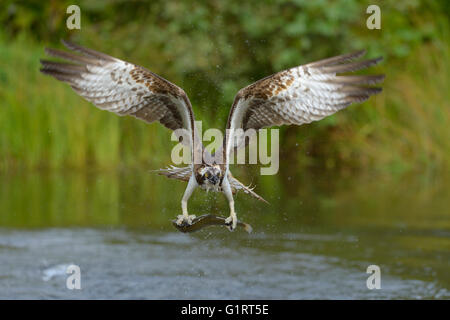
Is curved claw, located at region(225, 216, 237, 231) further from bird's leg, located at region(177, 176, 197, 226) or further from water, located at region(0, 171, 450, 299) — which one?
water, located at region(0, 171, 450, 299)

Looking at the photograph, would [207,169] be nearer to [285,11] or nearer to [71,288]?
[71,288]

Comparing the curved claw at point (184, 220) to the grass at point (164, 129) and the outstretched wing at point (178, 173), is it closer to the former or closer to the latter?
the outstretched wing at point (178, 173)

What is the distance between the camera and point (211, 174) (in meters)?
6.32

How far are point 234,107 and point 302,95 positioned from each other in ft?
2.26

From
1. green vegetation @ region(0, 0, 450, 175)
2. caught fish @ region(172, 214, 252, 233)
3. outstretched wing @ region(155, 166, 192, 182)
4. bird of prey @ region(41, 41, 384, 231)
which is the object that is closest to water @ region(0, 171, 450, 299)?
green vegetation @ region(0, 0, 450, 175)

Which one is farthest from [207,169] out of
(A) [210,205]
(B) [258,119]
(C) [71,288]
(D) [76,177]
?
(D) [76,177]

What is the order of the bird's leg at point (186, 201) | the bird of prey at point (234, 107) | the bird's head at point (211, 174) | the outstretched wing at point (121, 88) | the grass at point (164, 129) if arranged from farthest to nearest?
the grass at point (164, 129) → the outstretched wing at point (121, 88) → the bird of prey at point (234, 107) → the bird's leg at point (186, 201) → the bird's head at point (211, 174)

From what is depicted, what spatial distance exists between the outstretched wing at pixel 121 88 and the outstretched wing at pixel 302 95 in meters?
0.53

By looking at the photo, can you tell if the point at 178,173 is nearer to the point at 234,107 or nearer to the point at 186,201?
the point at 186,201

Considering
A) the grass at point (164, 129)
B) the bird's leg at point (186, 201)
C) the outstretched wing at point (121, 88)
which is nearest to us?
the bird's leg at point (186, 201)

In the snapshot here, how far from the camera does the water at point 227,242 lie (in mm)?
8336

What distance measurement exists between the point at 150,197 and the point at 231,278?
4797mm

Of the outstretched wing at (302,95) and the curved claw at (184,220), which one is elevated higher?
the outstretched wing at (302,95)

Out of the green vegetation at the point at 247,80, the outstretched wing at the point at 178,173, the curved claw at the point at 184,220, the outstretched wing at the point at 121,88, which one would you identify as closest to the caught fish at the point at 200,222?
the curved claw at the point at 184,220
